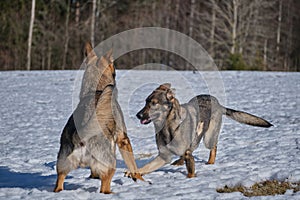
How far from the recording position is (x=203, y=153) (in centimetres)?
754

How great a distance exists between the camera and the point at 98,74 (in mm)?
5105

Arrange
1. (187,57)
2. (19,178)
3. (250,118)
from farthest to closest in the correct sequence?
(187,57) < (250,118) < (19,178)

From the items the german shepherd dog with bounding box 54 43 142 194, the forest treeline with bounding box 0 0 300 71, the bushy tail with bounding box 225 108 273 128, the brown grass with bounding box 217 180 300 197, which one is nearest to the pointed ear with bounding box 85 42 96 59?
the german shepherd dog with bounding box 54 43 142 194

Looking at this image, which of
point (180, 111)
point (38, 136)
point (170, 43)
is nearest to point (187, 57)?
point (170, 43)

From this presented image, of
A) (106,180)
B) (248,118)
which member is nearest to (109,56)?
(106,180)

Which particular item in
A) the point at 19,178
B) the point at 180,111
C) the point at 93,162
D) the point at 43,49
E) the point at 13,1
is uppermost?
the point at 13,1

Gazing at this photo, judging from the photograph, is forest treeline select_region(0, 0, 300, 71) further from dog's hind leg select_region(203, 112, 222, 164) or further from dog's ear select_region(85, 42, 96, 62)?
dog's ear select_region(85, 42, 96, 62)

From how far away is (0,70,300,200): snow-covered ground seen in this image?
5228mm

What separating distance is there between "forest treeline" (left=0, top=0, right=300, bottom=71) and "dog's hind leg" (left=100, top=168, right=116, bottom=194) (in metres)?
19.7

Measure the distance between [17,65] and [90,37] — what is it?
580 centimetres

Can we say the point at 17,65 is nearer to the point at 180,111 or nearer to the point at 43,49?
the point at 43,49

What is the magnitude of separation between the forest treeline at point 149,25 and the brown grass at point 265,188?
19.0m

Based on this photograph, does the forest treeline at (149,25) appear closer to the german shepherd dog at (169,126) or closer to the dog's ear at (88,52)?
the german shepherd dog at (169,126)

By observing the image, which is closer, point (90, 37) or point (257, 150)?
point (257, 150)
